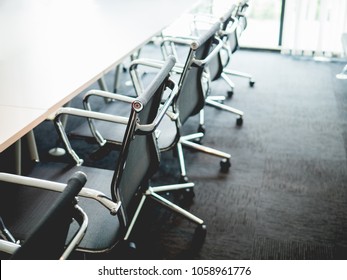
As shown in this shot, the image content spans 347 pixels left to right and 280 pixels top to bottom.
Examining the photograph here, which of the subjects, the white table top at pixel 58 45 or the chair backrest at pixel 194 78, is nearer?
the white table top at pixel 58 45

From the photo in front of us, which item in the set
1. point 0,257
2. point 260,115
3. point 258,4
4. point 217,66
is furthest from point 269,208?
point 258,4

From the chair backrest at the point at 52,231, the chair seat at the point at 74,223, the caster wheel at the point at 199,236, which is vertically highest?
the chair backrest at the point at 52,231

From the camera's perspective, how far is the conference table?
68.4 inches

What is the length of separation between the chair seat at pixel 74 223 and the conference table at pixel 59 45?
8.9 inches

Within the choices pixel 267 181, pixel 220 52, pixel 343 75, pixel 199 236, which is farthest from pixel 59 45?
pixel 343 75

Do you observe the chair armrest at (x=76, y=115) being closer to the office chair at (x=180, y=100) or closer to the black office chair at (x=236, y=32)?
the office chair at (x=180, y=100)

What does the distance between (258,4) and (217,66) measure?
236 centimetres

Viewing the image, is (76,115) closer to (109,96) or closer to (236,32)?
(109,96)

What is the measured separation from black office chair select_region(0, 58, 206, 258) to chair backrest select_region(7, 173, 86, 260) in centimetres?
37

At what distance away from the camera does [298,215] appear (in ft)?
7.45

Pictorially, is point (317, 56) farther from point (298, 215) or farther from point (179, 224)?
point (179, 224)

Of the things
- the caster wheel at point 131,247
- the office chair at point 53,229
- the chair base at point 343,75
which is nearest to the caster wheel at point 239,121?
the chair base at point 343,75

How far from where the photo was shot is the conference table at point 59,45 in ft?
5.70

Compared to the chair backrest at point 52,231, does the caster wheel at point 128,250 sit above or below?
below
